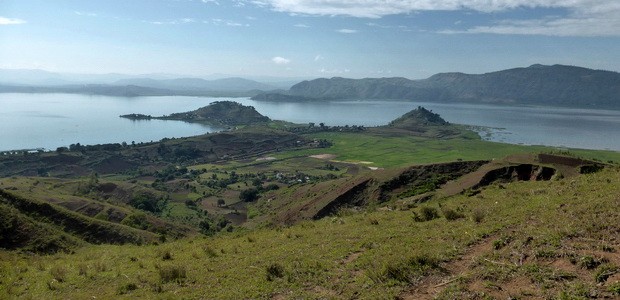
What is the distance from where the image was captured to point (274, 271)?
1180cm

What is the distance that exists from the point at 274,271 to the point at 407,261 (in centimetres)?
383

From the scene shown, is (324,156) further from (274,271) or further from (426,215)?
(274,271)

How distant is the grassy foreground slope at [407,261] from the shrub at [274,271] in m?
0.04

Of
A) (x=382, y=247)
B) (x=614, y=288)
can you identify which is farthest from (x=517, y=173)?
(x=614, y=288)

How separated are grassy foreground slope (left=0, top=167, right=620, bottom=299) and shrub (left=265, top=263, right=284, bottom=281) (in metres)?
0.04

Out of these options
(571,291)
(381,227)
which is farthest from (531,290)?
(381,227)

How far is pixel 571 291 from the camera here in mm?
7773

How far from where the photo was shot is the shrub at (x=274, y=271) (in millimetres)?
11562

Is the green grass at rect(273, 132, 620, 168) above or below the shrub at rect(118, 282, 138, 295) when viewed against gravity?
below

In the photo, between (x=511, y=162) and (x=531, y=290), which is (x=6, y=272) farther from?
(x=511, y=162)

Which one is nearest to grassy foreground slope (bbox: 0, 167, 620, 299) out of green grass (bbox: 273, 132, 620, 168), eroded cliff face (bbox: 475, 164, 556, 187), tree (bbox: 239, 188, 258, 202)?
eroded cliff face (bbox: 475, 164, 556, 187)

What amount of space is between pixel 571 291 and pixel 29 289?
16089 mm

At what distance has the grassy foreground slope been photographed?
877cm

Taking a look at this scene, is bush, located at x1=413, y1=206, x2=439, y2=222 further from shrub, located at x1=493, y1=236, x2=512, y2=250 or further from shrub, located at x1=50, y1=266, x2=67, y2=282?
shrub, located at x1=50, y1=266, x2=67, y2=282
